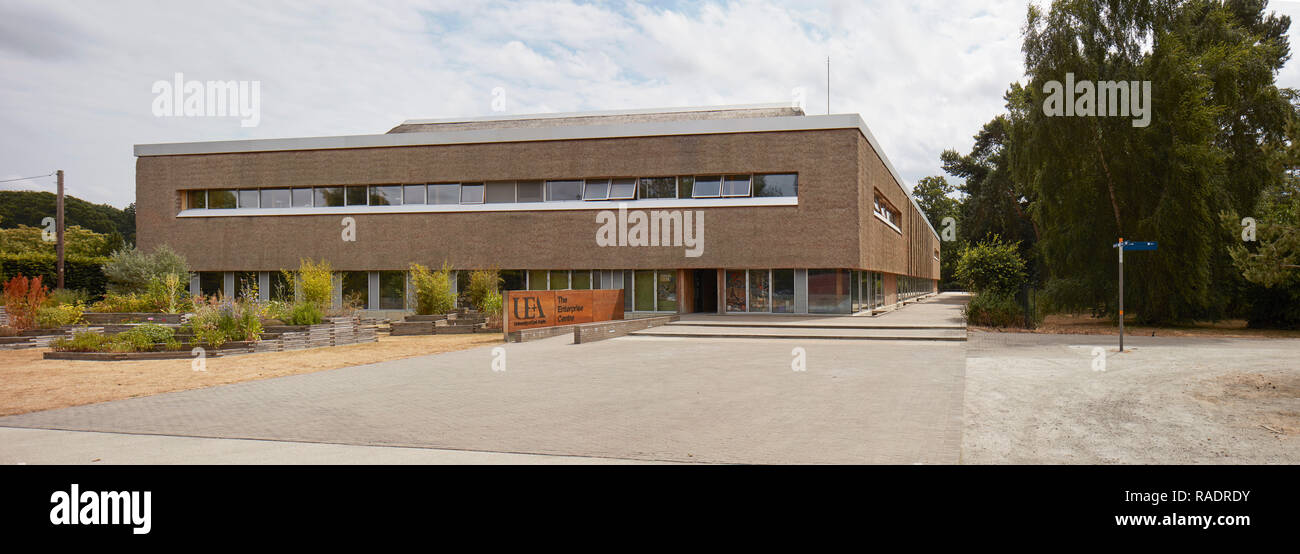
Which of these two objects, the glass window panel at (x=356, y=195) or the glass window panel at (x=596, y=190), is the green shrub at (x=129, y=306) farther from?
the glass window panel at (x=596, y=190)

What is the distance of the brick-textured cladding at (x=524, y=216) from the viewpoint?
26.0m

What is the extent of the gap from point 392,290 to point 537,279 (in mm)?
6409

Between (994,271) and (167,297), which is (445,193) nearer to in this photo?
(167,297)

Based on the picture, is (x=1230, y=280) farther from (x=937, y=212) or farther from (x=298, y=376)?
(x=937, y=212)

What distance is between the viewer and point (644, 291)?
28.2 m

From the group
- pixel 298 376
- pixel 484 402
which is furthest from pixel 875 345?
pixel 298 376

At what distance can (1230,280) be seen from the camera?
22953 millimetres

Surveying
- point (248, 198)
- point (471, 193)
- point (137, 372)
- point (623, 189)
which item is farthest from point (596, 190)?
point (137, 372)

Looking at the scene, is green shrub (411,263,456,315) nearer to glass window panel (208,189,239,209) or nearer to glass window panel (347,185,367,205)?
glass window panel (347,185,367,205)

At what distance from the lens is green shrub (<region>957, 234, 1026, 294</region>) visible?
23.9 meters

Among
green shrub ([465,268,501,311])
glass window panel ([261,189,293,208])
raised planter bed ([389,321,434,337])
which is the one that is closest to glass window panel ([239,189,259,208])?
glass window panel ([261,189,293,208])

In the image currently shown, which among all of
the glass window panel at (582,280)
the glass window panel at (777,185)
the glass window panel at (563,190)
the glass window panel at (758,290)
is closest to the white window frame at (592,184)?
the glass window panel at (563,190)

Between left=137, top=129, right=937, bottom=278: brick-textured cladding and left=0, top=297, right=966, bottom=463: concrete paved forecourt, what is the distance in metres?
13.5

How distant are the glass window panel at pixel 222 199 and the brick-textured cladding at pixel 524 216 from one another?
0.45 metres
